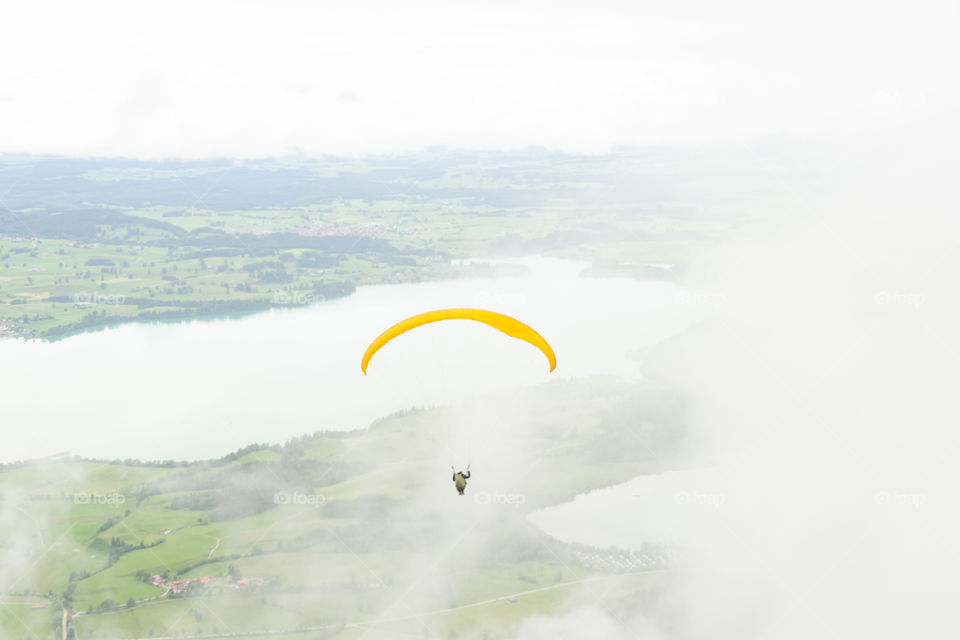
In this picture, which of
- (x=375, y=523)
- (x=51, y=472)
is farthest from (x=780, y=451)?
(x=51, y=472)

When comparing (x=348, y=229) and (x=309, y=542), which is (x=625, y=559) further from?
(x=348, y=229)

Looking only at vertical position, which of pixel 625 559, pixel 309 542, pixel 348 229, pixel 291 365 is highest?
pixel 348 229

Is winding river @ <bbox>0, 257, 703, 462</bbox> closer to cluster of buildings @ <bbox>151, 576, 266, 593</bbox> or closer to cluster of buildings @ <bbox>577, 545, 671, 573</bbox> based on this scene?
cluster of buildings @ <bbox>151, 576, 266, 593</bbox>

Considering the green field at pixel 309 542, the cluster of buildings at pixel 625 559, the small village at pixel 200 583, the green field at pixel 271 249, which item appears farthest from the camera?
the green field at pixel 271 249

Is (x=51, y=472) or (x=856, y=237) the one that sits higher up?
(x=856, y=237)

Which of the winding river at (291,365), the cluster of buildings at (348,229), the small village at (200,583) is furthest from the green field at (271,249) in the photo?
the small village at (200,583)

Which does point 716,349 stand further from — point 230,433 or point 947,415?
point 230,433

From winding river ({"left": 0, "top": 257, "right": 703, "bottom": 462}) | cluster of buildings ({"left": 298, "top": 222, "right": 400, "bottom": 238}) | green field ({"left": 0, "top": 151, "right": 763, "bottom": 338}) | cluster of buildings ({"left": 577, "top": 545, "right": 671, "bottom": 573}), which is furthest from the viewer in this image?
cluster of buildings ({"left": 298, "top": 222, "right": 400, "bottom": 238})

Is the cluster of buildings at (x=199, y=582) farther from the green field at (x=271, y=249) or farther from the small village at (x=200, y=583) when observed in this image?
the green field at (x=271, y=249)

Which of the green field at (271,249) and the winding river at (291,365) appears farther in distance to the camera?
the green field at (271,249)

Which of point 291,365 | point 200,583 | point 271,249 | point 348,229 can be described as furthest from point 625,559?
point 348,229

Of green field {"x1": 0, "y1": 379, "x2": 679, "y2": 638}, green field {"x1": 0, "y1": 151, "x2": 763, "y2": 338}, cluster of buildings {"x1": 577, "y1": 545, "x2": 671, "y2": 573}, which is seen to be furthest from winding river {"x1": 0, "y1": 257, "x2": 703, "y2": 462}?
cluster of buildings {"x1": 577, "y1": 545, "x2": 671, "y2": 573}
